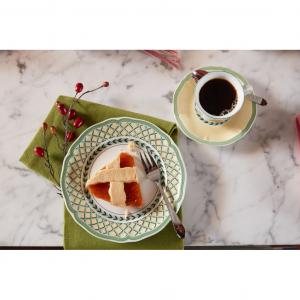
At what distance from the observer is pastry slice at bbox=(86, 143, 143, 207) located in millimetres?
835

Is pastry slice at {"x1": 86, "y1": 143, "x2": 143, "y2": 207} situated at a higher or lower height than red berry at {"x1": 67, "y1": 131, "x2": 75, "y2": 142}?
lower

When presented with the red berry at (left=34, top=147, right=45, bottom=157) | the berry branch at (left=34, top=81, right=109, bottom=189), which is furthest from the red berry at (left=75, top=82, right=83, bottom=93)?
the red berry at (left=34, top=147, right=45, bottom=157)

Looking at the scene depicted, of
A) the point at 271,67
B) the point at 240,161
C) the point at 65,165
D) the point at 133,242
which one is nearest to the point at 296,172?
the point at 240,161

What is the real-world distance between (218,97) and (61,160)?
1.11 feet

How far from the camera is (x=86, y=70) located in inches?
37.3

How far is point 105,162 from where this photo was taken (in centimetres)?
88

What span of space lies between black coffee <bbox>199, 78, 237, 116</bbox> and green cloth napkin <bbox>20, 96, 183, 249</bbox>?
0.29ft

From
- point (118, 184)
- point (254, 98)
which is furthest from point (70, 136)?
point (254, 98)

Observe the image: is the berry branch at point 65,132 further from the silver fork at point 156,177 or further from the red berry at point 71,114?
the silver fork at point 156,177

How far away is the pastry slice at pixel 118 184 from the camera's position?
0.84 meters

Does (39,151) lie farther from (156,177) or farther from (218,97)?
(218,97)

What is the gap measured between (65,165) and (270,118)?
0.44 meters

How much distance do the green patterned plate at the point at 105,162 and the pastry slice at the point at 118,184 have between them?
0.02m

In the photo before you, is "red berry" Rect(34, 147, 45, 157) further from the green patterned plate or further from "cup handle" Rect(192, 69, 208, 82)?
"cup handle" Rect(192, 69, 208, 82)
